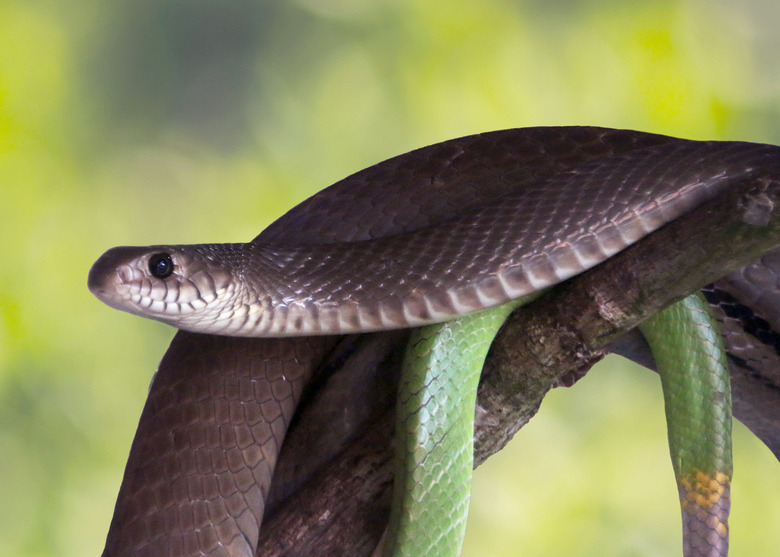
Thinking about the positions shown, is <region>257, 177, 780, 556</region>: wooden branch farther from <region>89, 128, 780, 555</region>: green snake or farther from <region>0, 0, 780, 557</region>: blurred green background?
<region>0, 0, 780, 557</region>: blurred green background

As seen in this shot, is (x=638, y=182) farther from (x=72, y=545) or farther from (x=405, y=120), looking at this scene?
(x=72, y=545)

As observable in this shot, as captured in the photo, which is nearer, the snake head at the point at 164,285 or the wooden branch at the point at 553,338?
the wooden branch at the point at 553,338

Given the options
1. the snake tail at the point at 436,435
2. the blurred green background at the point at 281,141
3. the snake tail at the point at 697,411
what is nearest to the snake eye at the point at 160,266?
the snake tail at the point at 436,435

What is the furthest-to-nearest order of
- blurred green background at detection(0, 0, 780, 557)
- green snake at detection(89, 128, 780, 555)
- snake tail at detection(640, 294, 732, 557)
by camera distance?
1. blurred green background at detection(0, 0, 780, 557)
2. snake tail at detection(640, 294, 732, 557)
3. green snake at detection(89, 128, 780, 555)

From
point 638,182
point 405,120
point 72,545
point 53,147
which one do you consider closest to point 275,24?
point 405,120

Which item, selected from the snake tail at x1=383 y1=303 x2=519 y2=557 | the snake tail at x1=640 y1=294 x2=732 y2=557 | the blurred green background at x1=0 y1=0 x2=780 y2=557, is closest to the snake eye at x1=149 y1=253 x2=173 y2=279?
the snake tail at x1=383 y1=303 x2=519 y2=557

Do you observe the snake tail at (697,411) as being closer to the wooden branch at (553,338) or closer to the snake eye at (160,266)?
the wooden branch at (553,338)

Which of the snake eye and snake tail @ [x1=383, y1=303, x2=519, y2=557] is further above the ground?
the snake eye

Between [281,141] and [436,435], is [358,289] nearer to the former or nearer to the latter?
[436,435]
